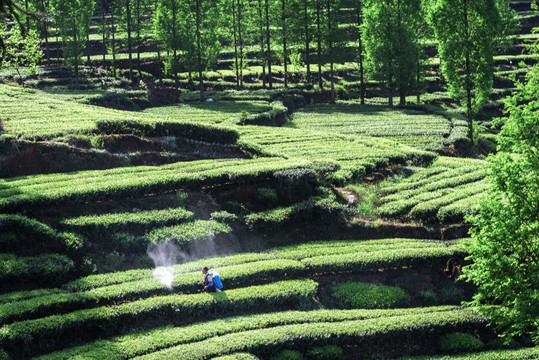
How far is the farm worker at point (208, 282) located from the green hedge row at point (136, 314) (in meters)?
0.40

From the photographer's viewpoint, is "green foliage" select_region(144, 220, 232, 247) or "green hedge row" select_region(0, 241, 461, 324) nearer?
"green hedge row" select_region(0, 241, 461, 324)

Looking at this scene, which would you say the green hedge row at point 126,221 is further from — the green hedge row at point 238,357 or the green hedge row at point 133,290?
the green hedge row at point 238,357

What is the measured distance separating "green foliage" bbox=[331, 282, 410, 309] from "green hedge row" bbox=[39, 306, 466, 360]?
0.75m

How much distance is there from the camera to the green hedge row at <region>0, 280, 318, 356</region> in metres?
17.3

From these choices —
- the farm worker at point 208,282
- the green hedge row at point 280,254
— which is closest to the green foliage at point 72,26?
the green hedge row at point 280,254

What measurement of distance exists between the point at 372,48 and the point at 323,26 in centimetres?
971

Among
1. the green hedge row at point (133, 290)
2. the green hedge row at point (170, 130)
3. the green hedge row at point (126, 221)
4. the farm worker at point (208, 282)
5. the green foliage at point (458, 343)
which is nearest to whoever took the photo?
the green hedge row at point (133, 290)

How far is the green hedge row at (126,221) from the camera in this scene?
2386 cm

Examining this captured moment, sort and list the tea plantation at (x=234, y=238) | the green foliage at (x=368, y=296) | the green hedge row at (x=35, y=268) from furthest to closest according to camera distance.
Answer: the green foliage at (x=368, y=296) < the green hedge row at (x=35, y=268) < the tea plantation at (x=234, y=238)

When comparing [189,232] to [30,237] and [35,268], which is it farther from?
[35,268]

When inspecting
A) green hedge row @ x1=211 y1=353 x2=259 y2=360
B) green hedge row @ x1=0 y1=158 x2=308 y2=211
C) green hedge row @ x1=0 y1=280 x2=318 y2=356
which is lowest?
green hedge row @ x1=211 y1=353 x2=259 y2=360

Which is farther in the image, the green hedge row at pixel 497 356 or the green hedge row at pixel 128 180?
the green hedge row at pixel 128 180

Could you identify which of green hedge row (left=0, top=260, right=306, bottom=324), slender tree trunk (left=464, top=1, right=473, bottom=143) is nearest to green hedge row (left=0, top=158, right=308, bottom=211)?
green hedge row (left=0, top=260, right=306, bottom=324)

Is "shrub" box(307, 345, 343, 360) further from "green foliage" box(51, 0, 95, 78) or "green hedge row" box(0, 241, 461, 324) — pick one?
"green foliage" box(51, 0, 95, 78)
